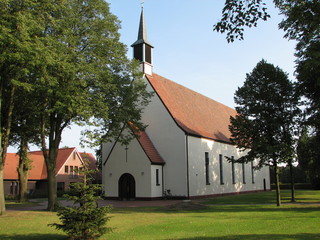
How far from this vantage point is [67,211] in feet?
31.9

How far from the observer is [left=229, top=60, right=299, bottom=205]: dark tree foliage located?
74.3 feet

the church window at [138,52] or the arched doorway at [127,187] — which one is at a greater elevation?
the church window at [138,52]

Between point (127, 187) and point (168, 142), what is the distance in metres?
5.90

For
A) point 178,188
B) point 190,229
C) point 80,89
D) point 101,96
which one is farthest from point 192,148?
point 190,229

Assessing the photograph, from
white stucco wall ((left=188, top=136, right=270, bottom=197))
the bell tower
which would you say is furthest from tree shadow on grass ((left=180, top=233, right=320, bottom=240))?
the bell tower

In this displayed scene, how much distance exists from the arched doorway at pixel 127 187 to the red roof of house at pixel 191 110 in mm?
7062

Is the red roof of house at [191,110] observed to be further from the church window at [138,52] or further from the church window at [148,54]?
the church window at [138,52]

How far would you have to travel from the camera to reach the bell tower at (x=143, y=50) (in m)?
33.6

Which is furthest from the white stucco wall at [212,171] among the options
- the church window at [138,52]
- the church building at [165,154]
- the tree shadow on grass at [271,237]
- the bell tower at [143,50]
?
the tree shadow on grass at [271,237]

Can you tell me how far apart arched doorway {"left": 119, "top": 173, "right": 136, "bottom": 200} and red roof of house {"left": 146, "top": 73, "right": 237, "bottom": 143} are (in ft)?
23.2

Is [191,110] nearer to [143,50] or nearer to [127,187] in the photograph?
[143,50]

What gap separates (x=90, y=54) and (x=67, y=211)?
14.0 metres

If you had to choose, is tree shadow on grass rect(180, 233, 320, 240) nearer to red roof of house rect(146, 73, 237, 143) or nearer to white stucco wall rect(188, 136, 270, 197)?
white stucco wall rect(188, 136, 270, 197)

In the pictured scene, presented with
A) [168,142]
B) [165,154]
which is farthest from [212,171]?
[168,142]
